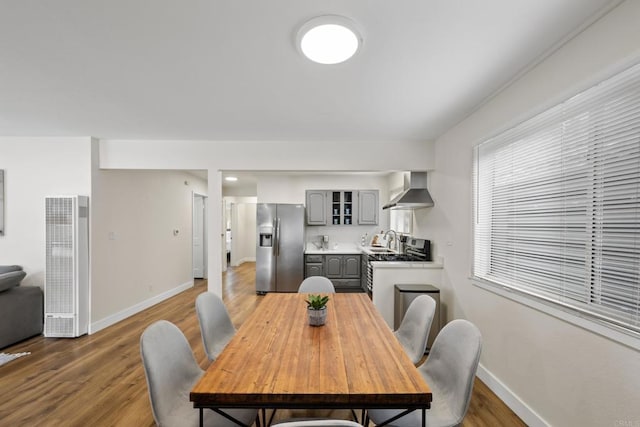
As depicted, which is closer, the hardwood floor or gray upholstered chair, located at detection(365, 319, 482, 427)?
gray upholstered chair, located at detection(365, 319, 482, 427)

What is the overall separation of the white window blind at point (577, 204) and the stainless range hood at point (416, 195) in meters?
1.27

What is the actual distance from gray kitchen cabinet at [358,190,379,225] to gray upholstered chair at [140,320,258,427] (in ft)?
15.2

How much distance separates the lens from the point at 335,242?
6117 mm

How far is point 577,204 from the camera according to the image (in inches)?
63.9

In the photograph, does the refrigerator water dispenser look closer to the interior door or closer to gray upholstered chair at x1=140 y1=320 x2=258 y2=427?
the interior door

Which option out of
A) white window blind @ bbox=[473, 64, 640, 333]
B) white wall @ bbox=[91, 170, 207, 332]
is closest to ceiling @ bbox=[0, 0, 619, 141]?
white window blind @ bbox=[473, 64, 640, 333]

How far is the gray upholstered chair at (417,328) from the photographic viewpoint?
76.3 inches

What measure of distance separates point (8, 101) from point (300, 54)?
9.30 feet

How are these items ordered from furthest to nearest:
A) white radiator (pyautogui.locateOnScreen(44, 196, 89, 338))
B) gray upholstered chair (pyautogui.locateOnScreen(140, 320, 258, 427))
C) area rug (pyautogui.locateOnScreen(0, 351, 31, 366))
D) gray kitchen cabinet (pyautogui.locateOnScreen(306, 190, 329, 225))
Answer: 1. gray kitchen cabinet (pyautogui.locateOnScreen(306, 190, 329, 225))
2. white radiator (pyautogui.locateOnScreen(44, 196, 89, 338))
3. area rug (pyautogui.locateOnScreen(0, 351, 31, 366))
4. gray upholstered chair (pyautogui.locateOnScreen(140, 320, 258, 427))

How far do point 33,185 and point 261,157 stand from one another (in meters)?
3.00

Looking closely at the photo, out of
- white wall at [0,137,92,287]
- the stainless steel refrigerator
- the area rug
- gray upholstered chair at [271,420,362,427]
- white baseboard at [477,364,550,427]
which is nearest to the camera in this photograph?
gray upholstered chair at [271,420,362,427]

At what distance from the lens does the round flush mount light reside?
1.46 meters

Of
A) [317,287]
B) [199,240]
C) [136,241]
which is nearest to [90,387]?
[317,287]

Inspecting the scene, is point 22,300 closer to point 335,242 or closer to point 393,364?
point 393,364
